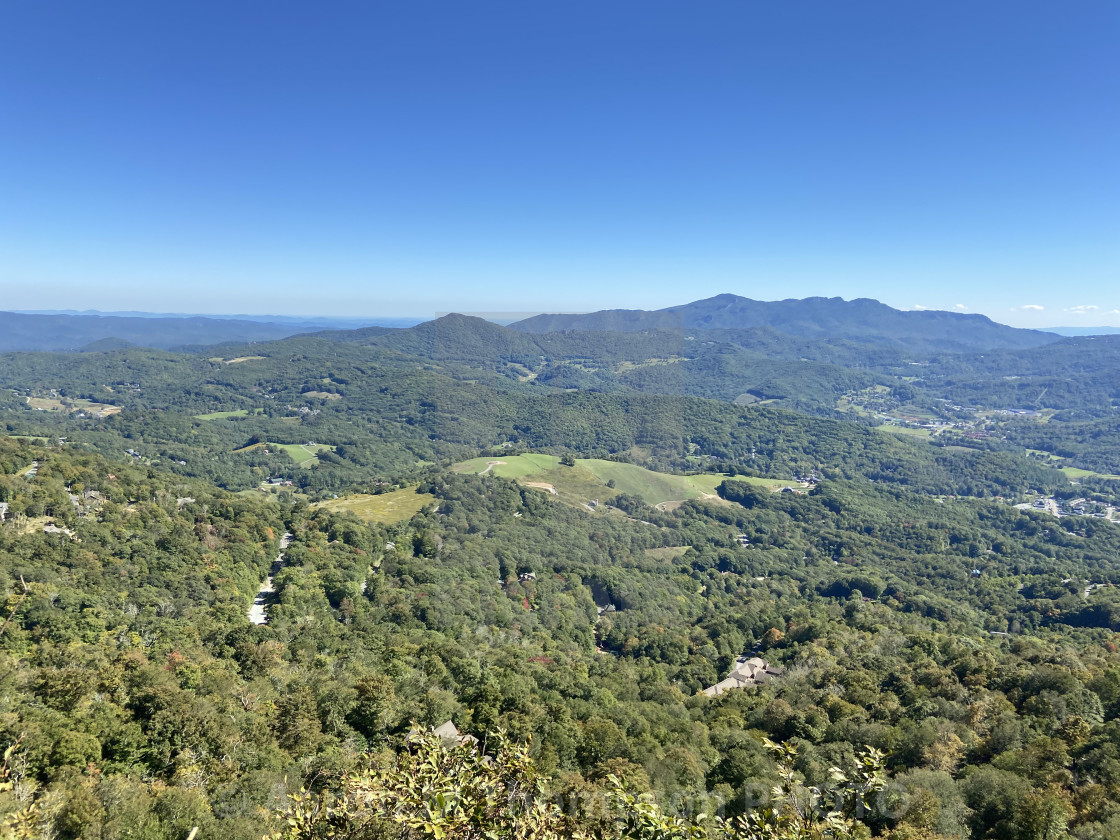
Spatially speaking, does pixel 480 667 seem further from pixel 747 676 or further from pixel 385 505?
pixel 385 505

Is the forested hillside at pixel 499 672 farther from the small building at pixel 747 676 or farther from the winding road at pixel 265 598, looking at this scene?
the small building at pixel 747 676

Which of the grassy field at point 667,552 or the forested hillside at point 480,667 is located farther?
the grassy field at point 667,552

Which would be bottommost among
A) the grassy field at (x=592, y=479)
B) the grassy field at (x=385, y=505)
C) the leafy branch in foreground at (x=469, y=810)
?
the grassy field at (x=592, y=479)

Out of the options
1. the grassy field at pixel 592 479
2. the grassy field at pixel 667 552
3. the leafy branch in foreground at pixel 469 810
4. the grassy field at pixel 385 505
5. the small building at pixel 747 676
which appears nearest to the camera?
the leafy branch in foreground at pixel 469 810

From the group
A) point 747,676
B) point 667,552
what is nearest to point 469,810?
point 747,676

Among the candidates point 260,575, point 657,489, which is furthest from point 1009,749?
point 657,489

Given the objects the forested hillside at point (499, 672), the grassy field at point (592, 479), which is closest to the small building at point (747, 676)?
the forested hillside at point (499, 672)
